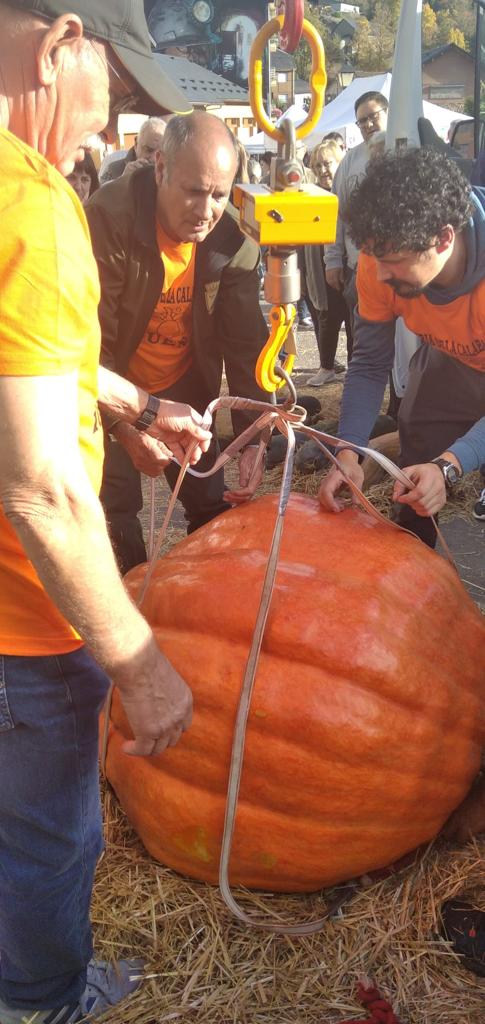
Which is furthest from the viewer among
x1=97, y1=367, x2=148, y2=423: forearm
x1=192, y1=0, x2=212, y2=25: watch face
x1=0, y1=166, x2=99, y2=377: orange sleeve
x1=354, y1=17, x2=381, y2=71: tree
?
x1=354, y1=17, x2=381, y2=71: tree

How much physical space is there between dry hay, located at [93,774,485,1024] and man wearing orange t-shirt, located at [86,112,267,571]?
127 centimetres

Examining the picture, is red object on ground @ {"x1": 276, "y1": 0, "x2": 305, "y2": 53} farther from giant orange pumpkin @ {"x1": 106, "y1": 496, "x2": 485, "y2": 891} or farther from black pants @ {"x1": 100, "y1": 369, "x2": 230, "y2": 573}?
black pants @ {"x1": 100, "y1": 369, "x2": 230, "y2": 573}

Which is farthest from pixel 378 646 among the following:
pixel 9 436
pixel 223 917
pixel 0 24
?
pixel 0 24

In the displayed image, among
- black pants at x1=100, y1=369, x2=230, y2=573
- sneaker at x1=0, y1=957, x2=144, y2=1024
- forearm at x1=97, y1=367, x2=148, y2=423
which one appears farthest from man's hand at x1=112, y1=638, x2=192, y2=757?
black pants at x1=100, y1=369, x2=230, y2=573

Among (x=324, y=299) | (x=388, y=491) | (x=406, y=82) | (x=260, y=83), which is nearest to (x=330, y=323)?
(x=324, y=299)

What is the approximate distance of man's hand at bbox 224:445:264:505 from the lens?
8.44ft

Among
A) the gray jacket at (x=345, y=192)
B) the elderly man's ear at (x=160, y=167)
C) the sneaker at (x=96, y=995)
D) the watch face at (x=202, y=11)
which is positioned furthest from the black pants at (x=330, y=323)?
the watch face at (x=202, y=11)

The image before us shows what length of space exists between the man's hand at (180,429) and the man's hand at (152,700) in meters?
0.96

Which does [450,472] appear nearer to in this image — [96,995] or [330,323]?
[96,995]

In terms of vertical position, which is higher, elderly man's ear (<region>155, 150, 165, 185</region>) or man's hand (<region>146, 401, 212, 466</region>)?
elderly man's ear (<region>155, 150, 165, 185</region>)

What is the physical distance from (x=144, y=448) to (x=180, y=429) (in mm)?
160

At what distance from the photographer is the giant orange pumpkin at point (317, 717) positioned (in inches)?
80.8

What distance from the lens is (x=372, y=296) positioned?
325 cm

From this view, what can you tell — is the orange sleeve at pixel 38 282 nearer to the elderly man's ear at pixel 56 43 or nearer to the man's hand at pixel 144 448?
the elderly man's ear at pixel 56 43
